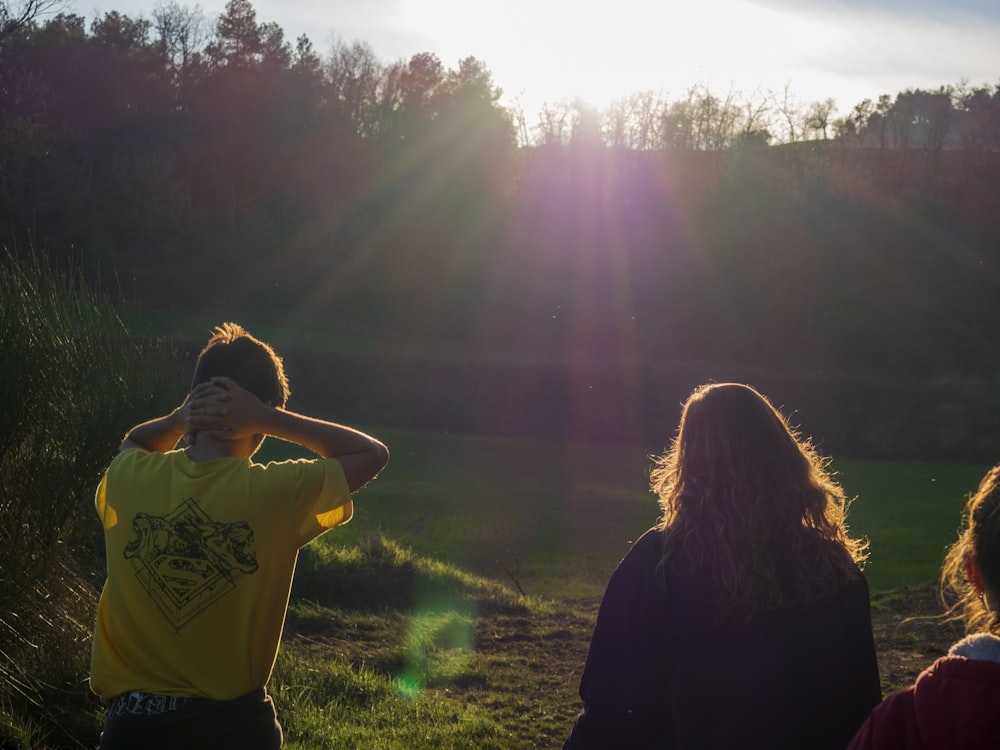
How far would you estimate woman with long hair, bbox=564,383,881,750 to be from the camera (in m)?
2.83

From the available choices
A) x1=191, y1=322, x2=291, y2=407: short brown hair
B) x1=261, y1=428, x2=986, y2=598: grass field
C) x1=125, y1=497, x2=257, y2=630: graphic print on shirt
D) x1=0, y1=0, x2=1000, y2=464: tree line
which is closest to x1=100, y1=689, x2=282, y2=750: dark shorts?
x1=125, y1=497, x2=257, y2=630: graphic print on shirt

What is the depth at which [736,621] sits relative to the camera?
2.86 meters

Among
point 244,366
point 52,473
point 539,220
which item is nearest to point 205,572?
point 244,366

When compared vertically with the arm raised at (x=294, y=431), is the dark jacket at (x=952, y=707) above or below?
below

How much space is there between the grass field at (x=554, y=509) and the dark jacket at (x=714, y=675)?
1244 cm

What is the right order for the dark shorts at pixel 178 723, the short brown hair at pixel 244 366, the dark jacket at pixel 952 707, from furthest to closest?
the short brown hair at pixel 244 366, the dark shorts at pixel 178 723, the dark jacket at pixel 952 707

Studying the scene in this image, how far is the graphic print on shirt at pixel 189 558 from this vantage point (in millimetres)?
2756

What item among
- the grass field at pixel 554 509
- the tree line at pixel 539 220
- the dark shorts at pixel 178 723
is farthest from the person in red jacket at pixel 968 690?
the tree line at pixel 539 220

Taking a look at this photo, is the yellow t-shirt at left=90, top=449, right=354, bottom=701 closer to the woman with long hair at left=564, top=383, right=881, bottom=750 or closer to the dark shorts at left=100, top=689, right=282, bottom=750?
the dark shorts at left=100, top=689, right=282, bottom=750

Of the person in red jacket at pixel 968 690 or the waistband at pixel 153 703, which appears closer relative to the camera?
the person in red jacket at pixel 968 690

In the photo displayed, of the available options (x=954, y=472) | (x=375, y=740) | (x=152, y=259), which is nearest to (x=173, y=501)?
(x=375, y=740)

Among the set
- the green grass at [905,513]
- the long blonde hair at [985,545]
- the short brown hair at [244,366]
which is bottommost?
the green grass at [905,513]

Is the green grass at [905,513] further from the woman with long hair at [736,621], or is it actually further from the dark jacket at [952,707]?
the dark jacket at [952,707]

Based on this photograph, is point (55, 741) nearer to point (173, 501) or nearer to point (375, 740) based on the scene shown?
point (375, 740)
